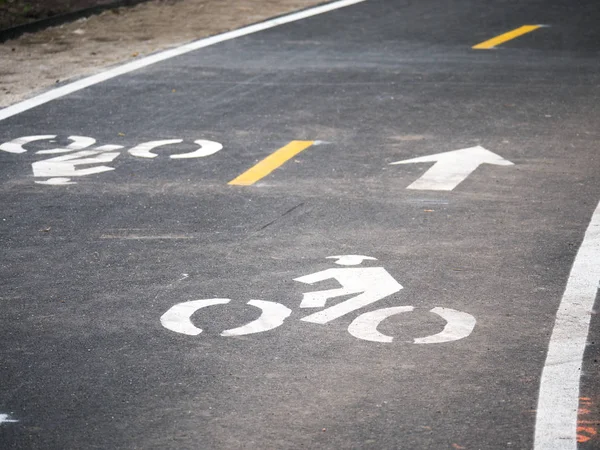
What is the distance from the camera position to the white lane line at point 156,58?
44.2 ft

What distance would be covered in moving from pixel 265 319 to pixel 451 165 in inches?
161

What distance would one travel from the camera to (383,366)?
623 cm

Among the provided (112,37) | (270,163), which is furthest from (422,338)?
(112,37)

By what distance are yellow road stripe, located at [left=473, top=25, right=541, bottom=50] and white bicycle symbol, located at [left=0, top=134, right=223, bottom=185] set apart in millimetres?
6296

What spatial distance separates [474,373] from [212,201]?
3995 millimetres

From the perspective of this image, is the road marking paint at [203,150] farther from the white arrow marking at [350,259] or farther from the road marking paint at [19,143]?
the white arrow marking at [350,259]

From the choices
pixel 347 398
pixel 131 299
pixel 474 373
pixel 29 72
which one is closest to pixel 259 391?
pixel 347 398

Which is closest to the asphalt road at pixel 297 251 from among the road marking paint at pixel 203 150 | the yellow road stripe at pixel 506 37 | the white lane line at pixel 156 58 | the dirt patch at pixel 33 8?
the road marking paint at pixel 203 150

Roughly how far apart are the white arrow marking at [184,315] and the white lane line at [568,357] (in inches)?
80.4

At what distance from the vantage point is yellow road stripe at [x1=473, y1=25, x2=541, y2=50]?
54.3 ft

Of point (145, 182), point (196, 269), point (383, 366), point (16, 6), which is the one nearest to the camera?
point (383, 366)

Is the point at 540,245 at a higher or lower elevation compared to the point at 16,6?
lower

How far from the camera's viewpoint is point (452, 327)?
267 inches

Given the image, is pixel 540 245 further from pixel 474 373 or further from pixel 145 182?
pixel 145 182
